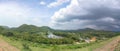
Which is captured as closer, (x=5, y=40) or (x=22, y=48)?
(x=22, y=48)

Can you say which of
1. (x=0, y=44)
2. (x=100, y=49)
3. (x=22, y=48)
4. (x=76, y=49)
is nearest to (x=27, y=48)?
(x=22, y=48)

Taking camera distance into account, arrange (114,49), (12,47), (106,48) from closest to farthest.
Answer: (114,49) → (106,48) → (12,47)

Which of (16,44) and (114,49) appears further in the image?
(16,44)

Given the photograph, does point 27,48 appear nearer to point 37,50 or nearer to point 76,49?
point 37,50

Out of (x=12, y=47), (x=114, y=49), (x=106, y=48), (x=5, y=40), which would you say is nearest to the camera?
(x=114, y=49)

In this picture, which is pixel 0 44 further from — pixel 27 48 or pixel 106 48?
pixel 106 48

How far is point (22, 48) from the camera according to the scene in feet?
189

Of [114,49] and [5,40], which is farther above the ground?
[5,40]

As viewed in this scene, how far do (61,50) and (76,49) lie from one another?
431 centimetres

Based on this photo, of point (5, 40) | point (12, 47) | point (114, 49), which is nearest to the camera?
point (114, 49)

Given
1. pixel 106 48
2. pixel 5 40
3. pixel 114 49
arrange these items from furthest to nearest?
pixel 5 40 < pixel 106 48 < pixel 114 49

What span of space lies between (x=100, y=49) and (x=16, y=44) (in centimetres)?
2090

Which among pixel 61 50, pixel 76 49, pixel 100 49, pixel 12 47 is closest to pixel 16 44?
pixel 12 47

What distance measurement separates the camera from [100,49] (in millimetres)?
54562
